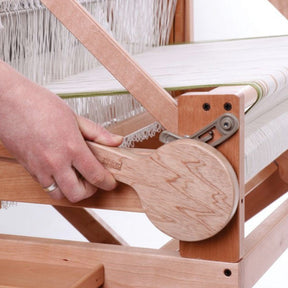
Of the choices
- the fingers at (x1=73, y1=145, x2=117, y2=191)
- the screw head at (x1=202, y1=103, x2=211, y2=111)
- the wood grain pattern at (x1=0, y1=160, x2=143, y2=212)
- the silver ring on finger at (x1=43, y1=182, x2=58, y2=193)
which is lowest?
the wood grain pattern at (x1=0, y1=160, x2=143, y2=212)

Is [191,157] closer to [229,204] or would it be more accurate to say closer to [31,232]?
[229,204]

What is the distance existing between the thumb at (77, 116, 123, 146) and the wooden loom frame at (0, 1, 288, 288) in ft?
0.18

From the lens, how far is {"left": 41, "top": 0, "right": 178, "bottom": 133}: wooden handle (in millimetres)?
926

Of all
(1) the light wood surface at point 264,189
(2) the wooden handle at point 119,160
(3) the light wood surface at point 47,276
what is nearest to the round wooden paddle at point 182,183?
(2) the wooden handle at point 119,160

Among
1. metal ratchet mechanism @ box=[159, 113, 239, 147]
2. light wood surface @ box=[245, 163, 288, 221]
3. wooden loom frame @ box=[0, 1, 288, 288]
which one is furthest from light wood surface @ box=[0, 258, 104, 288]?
light wood surface @ box=[245, 163, 288, 221]

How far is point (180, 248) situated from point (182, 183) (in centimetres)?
10

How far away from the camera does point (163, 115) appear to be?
3.04ft

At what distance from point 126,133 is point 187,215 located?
19.1 inches

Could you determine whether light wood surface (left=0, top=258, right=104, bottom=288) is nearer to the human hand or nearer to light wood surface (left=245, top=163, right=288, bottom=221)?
the human hand

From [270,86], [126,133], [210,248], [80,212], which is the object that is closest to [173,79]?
[270,86]

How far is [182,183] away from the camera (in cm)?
91

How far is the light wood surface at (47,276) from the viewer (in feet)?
3.20

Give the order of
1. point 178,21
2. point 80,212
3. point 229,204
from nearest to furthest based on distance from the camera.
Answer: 1. point 229,204
2. point 80,212
3. point 178,21

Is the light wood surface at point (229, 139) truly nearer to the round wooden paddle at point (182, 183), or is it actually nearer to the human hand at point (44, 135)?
the round wooden paddle at point (182, 183)
